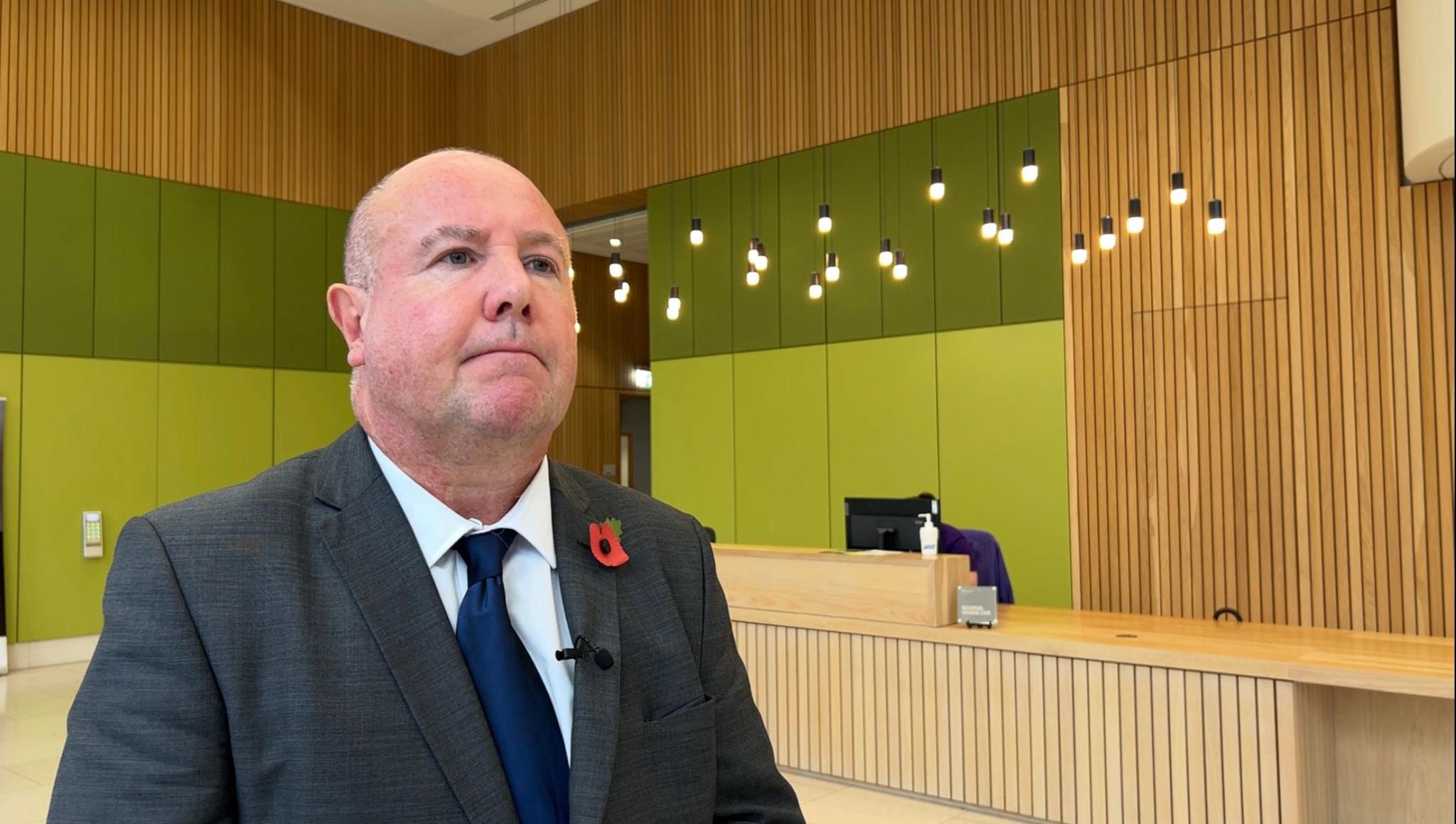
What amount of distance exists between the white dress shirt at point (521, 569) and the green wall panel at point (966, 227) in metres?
6.85

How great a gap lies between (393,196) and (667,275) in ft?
29.0

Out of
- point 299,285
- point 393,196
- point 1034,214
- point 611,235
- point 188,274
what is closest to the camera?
point 393,196

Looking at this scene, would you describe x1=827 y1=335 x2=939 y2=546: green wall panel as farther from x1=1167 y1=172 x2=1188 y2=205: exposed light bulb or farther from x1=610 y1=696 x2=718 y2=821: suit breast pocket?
x1=610 y1=696 x2=718 y2=821: suit breast pocket

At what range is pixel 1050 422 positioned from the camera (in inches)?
296

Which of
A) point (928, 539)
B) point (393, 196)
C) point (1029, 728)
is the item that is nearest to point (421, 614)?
point (393, 196)

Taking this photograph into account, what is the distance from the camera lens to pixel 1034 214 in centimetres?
760

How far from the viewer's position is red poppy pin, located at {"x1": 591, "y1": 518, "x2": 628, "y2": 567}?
134 centimetres

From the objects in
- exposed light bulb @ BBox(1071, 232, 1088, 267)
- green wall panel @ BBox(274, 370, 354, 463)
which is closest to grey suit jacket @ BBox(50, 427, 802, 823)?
exposed light bulb @ BBox(1071, 232, 1088, 267)

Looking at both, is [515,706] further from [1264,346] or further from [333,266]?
[333,266]

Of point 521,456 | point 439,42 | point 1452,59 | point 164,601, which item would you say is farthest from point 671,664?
point 439,42

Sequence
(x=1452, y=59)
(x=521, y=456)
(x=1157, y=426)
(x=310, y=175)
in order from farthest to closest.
A: (x=310, y=175) < (x=1157, y=426) < (x=521, y=456) < (x=1452, y=59)

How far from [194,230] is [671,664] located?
31.9ft

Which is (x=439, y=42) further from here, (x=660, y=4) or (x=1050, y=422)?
(x=1050, y=422)

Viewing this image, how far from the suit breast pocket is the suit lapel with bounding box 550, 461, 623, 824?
1.8 inches
